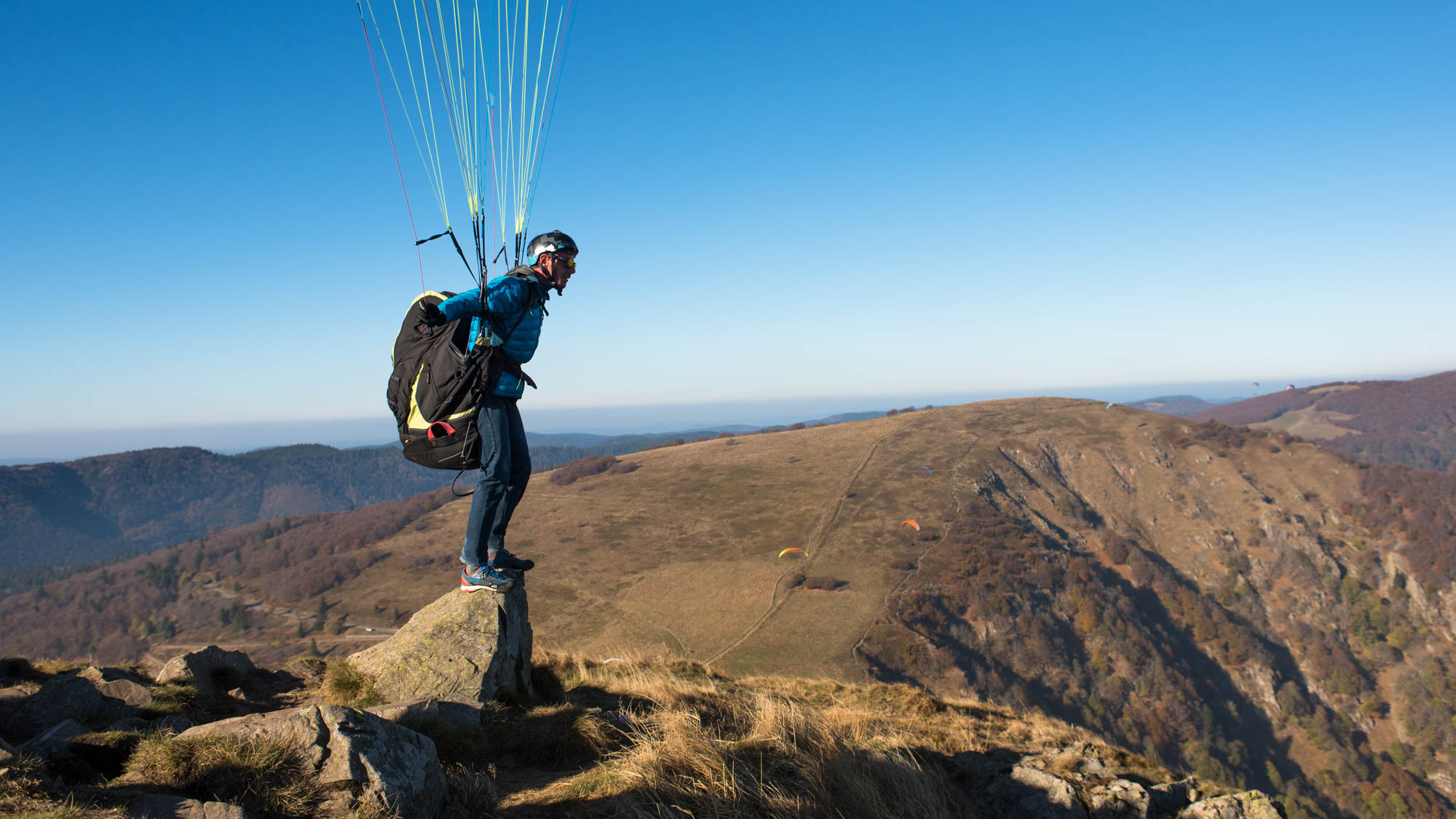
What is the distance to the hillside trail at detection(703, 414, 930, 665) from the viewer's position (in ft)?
173

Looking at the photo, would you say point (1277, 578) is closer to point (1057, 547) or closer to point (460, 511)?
point (1057, 547)

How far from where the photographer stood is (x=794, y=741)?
498 centimetres

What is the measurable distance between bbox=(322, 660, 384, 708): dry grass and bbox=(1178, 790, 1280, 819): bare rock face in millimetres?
7843

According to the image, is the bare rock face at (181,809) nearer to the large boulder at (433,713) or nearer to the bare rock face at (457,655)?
the large boulder at (433,713)

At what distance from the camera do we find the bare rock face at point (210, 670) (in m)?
6.77

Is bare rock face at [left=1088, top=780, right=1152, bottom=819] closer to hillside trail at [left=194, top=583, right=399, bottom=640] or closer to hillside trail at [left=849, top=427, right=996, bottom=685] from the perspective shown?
hillside trail at [left=849, top=427, right=996, bottom=685]

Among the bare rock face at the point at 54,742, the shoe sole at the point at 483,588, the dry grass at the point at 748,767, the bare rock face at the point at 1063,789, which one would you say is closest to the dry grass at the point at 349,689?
the shoe sole at the point at 483,588

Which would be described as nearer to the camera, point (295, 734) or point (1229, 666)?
point (295, 734)

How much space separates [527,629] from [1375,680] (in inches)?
4177

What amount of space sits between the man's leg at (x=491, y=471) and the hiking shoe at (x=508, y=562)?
0.50 m

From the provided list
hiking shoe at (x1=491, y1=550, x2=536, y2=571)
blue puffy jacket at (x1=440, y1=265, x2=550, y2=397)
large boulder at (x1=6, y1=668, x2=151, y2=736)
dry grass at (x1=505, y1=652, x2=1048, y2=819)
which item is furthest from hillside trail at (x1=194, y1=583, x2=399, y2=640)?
blue puffy jacket at (x1=440, y1=265, x2=550, y2=397)

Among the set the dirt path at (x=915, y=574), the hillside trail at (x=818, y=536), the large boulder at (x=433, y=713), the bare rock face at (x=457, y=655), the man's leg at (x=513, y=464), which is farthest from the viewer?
the hillside trail at (x=818, y=536)

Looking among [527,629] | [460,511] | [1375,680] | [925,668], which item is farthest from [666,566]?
[1375,680]

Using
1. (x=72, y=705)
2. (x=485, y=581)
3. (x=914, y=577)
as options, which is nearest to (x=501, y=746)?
(x=485, y=581)
